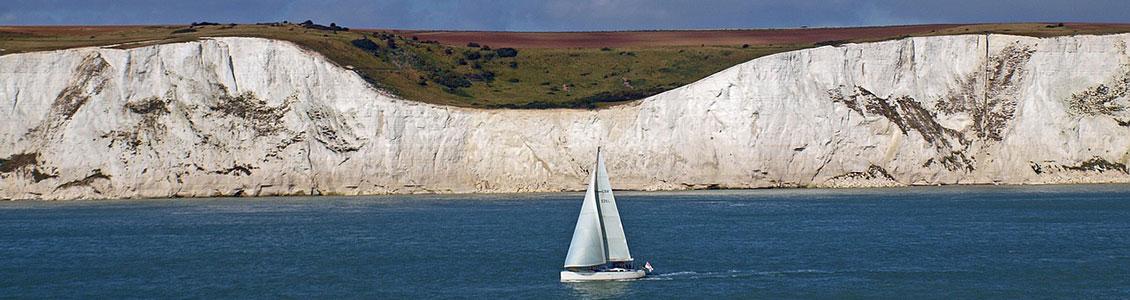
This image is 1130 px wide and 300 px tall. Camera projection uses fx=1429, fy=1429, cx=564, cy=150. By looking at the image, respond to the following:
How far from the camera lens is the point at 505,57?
351 feet

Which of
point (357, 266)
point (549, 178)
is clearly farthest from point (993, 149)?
point (357, 266)

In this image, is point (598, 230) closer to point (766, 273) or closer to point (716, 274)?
point (716, 274)

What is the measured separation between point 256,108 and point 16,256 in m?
32.7

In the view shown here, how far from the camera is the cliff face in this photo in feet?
267

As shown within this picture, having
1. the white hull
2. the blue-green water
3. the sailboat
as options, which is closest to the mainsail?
the sailboat

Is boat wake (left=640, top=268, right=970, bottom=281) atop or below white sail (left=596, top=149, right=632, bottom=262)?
below

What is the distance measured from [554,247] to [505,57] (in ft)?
185

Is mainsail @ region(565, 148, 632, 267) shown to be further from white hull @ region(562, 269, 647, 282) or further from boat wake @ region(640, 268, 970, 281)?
boat wake @ region(640, 268, 970, 281)

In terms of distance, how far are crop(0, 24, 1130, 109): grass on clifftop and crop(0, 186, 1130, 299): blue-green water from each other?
1423 centimetres

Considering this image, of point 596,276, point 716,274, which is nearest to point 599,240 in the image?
point 596,276

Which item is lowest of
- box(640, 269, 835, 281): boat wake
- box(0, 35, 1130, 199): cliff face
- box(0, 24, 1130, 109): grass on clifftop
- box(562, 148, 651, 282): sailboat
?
box(640, 269, 835, 281): boat wake

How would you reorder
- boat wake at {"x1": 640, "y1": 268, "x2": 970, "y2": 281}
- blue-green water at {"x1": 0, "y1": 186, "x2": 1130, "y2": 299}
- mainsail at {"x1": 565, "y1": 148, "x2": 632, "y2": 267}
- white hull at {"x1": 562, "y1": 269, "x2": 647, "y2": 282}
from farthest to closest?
boat wake at {"x1": 640, "y1": 268, "x2": 970, "y2": 281}
white hull at {"x1": 562, "y1": 269, "x2": 647, "y2": 282}
blue-green water at {"x1": 0, "y1": 186, "x2": 1130, "y2": 299}
mainsail at {"x1": 565, "y1": 148, "x2": 632, "y2": 267}

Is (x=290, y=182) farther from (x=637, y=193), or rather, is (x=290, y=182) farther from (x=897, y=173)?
(x=897, y=173)

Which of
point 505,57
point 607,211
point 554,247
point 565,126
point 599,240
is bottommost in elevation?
point 554,247
